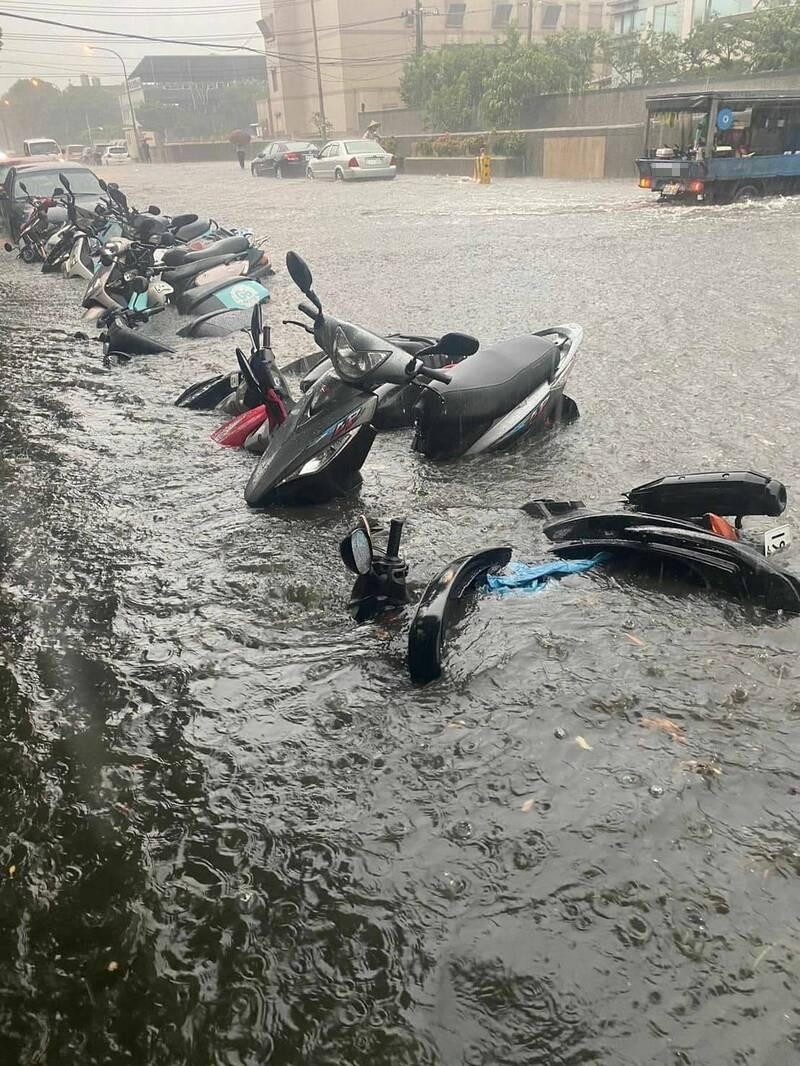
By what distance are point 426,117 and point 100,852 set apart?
5040cm

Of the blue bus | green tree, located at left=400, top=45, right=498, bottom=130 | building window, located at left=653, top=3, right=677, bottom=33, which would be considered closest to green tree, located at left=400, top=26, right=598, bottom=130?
green tree, located at left=400, top=45, right=498, bottom=130

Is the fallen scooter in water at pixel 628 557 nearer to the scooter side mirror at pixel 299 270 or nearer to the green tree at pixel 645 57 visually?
the scooter side mirror at pixel 299 270

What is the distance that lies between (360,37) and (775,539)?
66.7m

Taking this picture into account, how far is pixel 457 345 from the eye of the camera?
18.2 feet

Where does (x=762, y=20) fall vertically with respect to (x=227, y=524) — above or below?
above

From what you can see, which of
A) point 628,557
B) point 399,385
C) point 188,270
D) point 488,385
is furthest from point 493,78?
point 628,557

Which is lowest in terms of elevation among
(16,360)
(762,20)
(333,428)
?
(16,360)

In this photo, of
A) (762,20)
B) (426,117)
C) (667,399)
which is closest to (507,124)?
(426,117)

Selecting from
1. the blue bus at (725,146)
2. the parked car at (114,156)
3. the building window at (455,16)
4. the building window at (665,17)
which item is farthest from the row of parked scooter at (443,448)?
the building window at (455,16)

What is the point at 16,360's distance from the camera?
28.6ft

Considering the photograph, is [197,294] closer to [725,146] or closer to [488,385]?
[488,385]

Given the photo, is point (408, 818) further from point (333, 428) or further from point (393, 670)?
point (333, 428)

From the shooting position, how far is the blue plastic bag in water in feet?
12.2

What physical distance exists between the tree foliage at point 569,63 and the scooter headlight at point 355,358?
3194 cm
